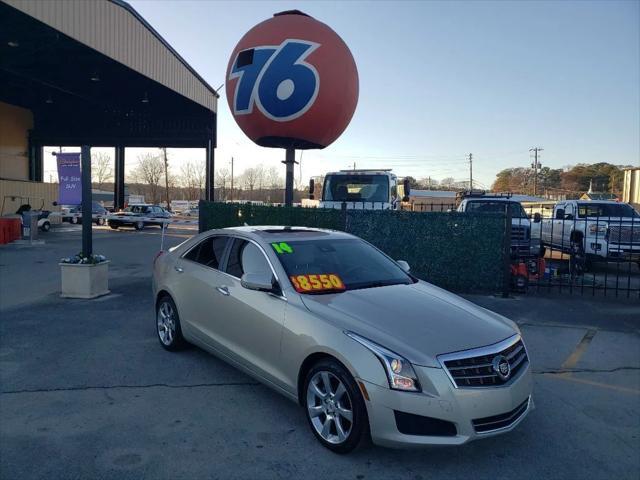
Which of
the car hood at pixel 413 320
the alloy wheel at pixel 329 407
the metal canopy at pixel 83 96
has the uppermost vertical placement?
the metal canopy at pixel 83 96

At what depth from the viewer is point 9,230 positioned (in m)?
19.9

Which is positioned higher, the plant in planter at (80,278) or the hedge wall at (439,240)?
the hedge wall at (439,240)

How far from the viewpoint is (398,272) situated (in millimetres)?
5012

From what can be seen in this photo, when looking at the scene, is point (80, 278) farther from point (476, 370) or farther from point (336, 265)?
point (476, 370)

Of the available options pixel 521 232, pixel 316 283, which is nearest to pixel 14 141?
pixel 521 232

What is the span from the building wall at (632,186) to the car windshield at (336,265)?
147ft

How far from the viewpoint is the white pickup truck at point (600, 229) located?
39.8 feet

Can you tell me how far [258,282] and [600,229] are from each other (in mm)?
12155

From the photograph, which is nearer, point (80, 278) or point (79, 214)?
point (80, 278)

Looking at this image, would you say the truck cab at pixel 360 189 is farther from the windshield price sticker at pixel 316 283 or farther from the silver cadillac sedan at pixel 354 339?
the windshield price sticker at pixel 316 283

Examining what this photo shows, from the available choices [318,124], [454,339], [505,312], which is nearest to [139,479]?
[454,339]

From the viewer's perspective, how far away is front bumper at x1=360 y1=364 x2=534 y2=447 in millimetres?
3145

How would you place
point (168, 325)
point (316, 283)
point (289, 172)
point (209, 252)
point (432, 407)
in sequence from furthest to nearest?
point (289, 172)
point (168, 325)
point (209, 252)
point (316, 283)
point (432, 407)

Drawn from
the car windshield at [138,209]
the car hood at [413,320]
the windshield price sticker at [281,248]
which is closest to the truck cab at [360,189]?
the windshield price sticker at [281,248]
